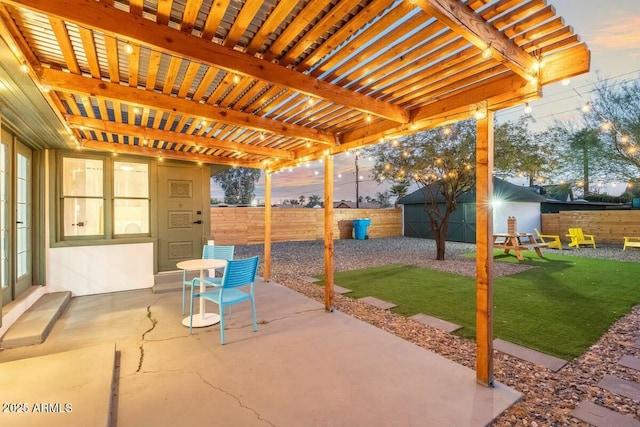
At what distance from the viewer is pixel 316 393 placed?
2107mm

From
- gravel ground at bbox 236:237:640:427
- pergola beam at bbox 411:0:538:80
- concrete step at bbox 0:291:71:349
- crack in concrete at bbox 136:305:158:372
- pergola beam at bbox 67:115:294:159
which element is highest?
pergola beam at bbox 67:115:294:159

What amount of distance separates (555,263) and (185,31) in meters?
9.02

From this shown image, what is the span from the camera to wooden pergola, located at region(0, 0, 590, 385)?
1.59 metres

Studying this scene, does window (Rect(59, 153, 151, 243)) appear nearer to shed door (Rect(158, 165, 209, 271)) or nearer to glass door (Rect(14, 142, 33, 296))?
shed door (Rect(158, 165, 209, 271))

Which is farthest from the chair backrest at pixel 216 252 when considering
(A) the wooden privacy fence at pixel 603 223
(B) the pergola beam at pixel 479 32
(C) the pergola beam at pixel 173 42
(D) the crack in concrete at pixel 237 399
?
(A) the wooden privacy fence at pixel 603 223

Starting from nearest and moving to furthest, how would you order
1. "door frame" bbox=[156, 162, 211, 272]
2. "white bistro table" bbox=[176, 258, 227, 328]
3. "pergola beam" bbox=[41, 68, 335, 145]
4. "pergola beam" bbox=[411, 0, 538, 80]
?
"pergola beam" bbox=[411, 0, 538, 80] → "pergola beam" bbox=[41, 68, 335, 145] → "white bistro table" bbox=[176, 258, 227, 328] → "door frame" bbox=[156, 162, 211, 272]

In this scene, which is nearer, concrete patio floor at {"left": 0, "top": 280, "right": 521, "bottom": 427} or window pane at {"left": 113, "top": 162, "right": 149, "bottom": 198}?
concrete patio floor at {"left": 0, "top": 280, "right": 521, "bottom": 427}

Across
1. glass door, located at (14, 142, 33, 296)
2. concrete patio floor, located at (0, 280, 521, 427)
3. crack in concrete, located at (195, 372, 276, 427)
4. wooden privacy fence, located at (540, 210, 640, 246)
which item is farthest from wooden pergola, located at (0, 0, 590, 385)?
wooden privacy fence, located at (540, 210, 640, 246)

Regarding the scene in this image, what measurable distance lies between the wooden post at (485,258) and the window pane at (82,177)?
5.67 metres

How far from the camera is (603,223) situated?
36.3ft

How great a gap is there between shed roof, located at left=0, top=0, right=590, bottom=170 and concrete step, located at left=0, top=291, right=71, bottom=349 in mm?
2153

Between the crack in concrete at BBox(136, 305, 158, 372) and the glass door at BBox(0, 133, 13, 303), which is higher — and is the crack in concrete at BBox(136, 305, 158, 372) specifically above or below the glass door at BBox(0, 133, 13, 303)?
below

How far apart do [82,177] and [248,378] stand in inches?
183

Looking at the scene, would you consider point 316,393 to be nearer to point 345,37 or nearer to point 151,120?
point 345,37
